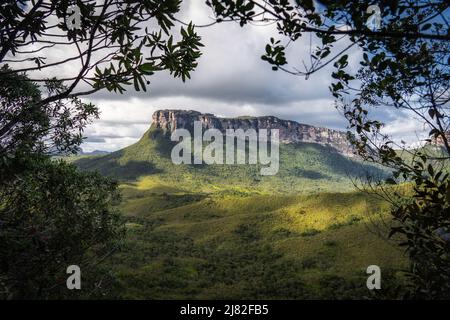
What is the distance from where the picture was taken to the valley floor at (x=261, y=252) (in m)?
25.9

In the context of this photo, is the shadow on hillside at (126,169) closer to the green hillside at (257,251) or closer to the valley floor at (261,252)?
the green hillside at (257,251)

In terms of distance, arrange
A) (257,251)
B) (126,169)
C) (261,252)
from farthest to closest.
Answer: (126,169), (257,251), (261,252)

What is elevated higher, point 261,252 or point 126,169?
point 126,169

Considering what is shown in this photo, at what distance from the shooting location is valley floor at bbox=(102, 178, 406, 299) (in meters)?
25.9

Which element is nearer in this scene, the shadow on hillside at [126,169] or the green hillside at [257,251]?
the green hillside at [257,251]

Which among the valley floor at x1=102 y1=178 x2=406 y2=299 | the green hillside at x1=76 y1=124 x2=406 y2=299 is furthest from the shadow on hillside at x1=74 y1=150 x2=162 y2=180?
the valley floor at x1=102 y1=178 x2=406 y2=299

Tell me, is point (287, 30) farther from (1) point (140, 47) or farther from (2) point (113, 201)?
(2) point (113, 201)

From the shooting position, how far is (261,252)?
44469 mm

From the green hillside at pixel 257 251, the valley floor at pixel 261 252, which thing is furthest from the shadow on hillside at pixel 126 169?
the valley floor at pixel 261 252

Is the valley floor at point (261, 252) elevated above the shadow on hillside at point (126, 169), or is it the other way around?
the shadow on hillside at point (126, 169)

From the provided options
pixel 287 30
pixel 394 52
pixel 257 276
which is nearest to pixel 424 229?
pixel 394 52

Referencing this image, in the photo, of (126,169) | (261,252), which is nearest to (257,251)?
(261,252)

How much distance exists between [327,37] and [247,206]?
238 ft

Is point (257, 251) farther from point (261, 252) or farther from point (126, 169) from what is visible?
point (126, 169)
